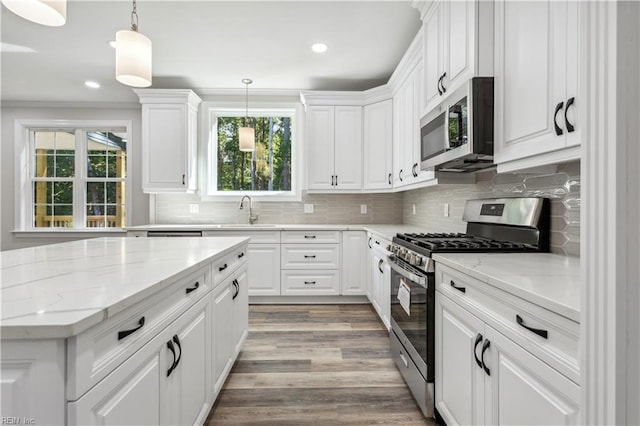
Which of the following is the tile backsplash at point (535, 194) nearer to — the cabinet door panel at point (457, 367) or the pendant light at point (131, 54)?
the cabinet door panel at point (457, 367)

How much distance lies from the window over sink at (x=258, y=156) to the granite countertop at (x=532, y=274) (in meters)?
3.13

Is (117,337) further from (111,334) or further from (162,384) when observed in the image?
(162,384)

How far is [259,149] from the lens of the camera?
4312 millimetres

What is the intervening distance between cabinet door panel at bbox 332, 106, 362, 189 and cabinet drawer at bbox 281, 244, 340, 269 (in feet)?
2.62

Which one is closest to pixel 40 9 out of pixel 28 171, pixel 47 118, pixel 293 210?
pixel 293 210

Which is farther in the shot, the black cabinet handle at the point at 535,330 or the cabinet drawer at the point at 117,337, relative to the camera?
the black cabinet handle at the point at 535,330

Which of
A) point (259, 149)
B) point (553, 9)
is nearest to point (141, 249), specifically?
point (553, 9)

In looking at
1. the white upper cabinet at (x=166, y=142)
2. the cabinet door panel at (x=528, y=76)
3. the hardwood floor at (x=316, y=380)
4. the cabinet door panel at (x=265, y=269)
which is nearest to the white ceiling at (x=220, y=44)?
the white upper cabinet at (x=166, y=142)

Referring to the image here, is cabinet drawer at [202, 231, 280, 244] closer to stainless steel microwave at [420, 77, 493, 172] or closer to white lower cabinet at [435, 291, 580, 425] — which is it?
stainless steel microwave at [420, 77, 493, 172]

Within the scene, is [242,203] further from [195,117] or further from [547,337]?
[547,337]

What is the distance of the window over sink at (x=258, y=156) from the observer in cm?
436

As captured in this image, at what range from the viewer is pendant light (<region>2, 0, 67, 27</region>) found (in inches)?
49.0

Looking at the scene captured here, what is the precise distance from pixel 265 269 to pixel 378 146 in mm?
1945

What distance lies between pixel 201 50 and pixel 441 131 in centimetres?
252
